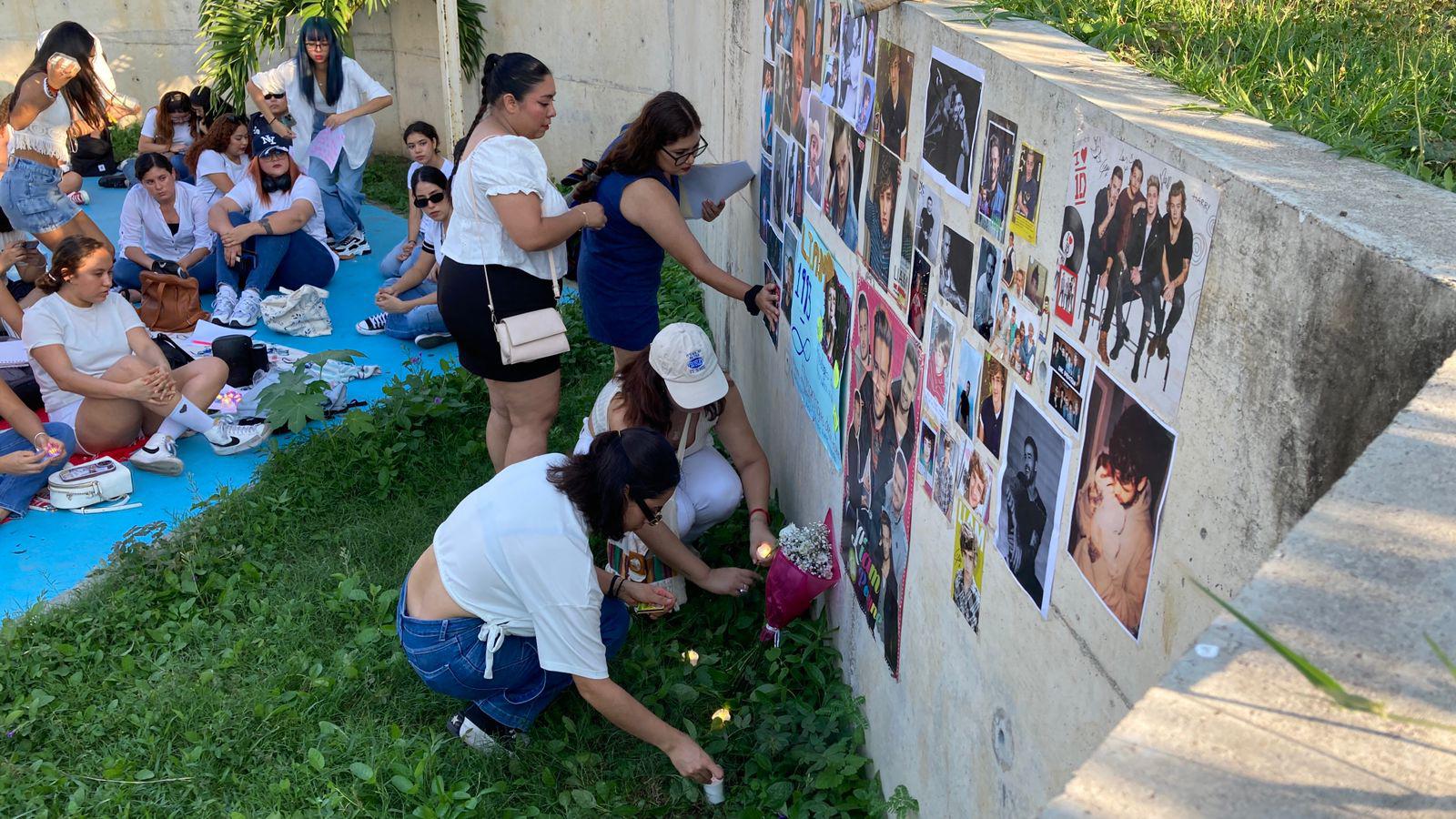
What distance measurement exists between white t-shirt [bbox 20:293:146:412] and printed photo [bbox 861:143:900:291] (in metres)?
3.85

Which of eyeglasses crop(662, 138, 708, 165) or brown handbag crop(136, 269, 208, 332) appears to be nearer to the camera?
eyeglasses crop(662, 138, 708, 165)

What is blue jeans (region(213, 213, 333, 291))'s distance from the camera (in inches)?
287

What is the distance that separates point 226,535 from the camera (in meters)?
4.80

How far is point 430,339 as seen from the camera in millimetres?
6895

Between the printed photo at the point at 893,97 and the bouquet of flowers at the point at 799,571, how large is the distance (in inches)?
49.9

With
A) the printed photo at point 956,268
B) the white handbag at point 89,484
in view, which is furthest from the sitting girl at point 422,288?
the printed photo at point 956,268

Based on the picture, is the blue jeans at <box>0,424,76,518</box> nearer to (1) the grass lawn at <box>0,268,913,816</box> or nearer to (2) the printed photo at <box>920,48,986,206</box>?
(1) the grass lawn at <box>0,268,913,816</box>

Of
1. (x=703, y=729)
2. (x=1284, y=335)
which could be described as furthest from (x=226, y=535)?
(x=1284, y=335)

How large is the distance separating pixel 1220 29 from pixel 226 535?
4.11m

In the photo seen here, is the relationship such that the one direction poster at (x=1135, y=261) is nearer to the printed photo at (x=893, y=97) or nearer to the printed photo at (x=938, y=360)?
the printed photo at (x=938, y=360)

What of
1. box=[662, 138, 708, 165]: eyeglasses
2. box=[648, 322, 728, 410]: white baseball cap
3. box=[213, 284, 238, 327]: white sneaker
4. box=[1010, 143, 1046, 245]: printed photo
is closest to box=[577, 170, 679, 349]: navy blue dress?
box=[662, 138, 708, 165]: eyeglasses

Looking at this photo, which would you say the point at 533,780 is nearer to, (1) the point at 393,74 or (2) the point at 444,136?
(2) the point at 444,136

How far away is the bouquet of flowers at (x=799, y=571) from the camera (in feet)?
11.8

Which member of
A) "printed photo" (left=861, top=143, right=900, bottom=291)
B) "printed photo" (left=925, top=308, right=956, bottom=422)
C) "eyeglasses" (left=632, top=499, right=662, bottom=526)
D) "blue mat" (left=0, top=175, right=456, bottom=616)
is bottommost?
"blue mat" (left=0, top=175, right=456, bottom=616)
